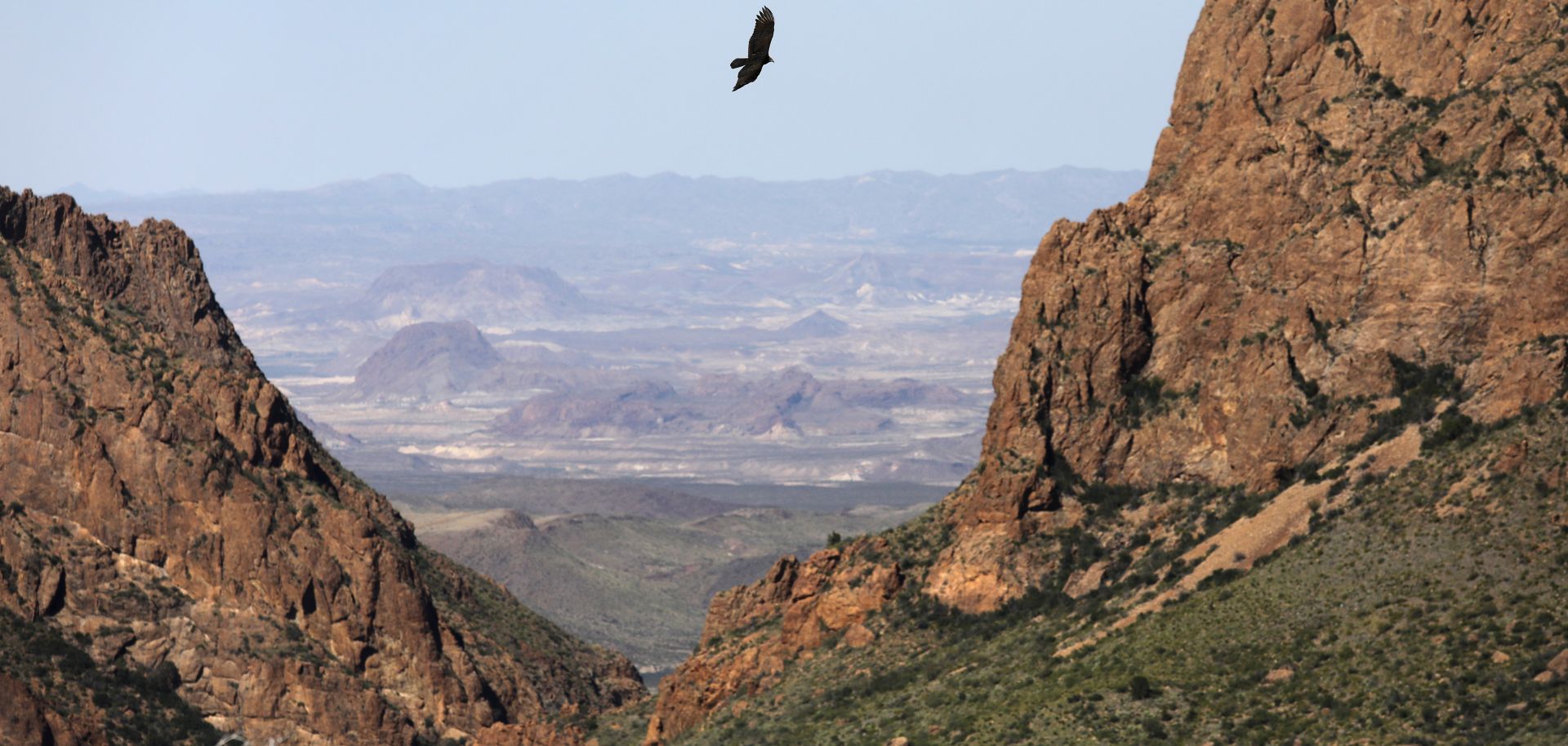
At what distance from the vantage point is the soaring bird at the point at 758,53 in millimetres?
42750

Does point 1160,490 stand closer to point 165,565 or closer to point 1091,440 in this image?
point 1091,440

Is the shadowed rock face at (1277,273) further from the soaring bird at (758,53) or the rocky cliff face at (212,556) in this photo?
the soaring bird at (758,53)

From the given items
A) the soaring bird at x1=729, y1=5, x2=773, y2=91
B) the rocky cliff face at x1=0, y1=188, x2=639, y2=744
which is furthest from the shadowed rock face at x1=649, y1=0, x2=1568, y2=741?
the soaring bird at x1=729, y1=5, x2=773, y2=91

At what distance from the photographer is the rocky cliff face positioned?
108m

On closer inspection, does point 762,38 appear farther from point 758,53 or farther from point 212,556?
point 212,556

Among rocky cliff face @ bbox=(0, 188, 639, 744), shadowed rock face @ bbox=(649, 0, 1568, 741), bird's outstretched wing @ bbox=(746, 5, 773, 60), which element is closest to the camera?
bird's outstretched wing @ bbox=(746, 5, 773, 60)

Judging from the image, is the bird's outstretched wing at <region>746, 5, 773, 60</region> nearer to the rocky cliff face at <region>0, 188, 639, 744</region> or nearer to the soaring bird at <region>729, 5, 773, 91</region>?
the soaring bird at <region>729, 5, 773, 91</region>

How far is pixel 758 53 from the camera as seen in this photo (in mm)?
43250

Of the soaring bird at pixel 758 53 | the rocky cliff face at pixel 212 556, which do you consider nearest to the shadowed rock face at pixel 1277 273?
the rocky cliff face at pixel 212 556

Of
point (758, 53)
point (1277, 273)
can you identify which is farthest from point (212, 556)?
point (758, 53)

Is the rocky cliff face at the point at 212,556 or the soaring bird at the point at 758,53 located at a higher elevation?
the soaring bird at the point at 758,53

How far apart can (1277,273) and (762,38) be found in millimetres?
46642

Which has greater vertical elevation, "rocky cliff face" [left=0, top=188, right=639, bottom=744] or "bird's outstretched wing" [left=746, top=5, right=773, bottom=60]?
"bird's outstretched wing" [left=746, top=5, right=773, bottom=60]

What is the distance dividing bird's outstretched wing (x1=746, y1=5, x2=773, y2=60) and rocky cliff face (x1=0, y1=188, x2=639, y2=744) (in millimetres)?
66566
